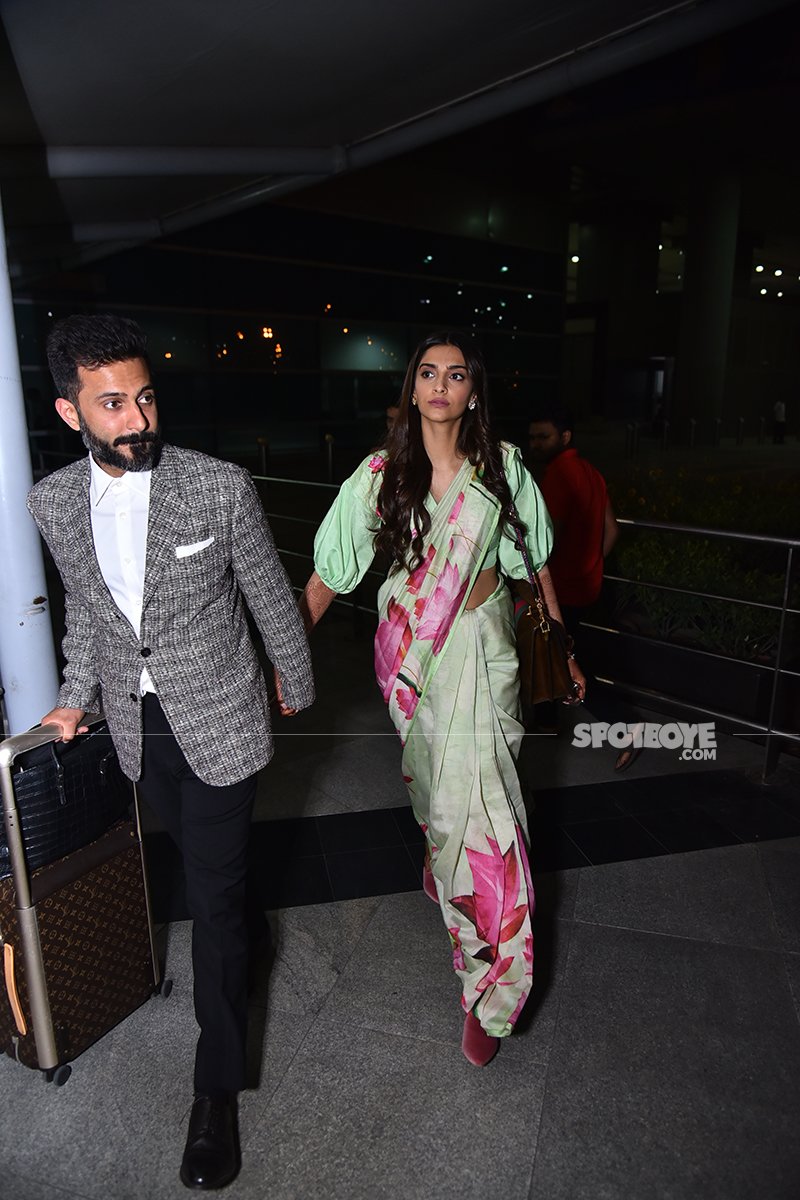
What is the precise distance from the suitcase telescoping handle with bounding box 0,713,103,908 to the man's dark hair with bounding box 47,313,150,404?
28.9 inches

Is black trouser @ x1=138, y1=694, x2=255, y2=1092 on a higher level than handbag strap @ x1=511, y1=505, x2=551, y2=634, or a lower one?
lower

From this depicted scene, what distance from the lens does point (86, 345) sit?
1.62m

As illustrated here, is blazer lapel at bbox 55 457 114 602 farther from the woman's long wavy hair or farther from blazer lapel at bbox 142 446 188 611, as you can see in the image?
the woman's long wavy hair

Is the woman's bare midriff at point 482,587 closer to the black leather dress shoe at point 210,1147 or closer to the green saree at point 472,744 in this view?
the green saree at point 472,744

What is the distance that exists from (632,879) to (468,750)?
119 centimetres

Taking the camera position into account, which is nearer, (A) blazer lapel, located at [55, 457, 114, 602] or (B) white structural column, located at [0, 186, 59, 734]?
(A) blazer lapel, located at [55, 457, 114, 602]

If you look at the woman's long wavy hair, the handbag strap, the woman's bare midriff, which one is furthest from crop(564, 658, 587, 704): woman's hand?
the woman's long wavy hair

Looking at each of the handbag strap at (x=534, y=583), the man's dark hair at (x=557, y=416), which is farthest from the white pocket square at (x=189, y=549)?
the man's dark hair at (x=557, y=416)

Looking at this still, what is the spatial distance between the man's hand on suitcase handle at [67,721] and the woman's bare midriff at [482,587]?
3.21ft

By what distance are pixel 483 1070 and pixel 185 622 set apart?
53.1 inches

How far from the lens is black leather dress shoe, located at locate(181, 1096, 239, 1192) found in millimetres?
1713

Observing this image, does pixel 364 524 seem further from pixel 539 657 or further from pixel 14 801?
pixel 14 801

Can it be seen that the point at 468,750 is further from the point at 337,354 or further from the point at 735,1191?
the point at 337,354

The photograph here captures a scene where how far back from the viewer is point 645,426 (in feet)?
85.4
